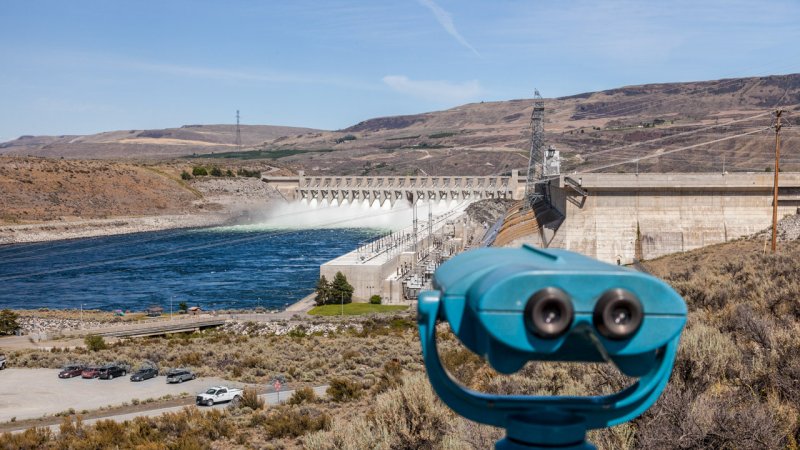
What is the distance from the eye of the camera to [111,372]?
23.4 metres

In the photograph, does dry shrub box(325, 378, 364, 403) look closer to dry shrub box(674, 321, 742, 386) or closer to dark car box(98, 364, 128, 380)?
dry shrub box(674, 321, 742, 386)

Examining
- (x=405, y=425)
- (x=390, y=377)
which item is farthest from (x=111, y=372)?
(x=405, y=425)

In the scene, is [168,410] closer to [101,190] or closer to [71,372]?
[71,372]

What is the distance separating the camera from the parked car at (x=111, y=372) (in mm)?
23156

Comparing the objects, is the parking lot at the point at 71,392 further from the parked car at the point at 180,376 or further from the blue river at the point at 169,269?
the blue river at the point at 169,269

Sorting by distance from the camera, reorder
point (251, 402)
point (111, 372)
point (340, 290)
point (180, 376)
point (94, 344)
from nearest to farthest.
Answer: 1. point (251, 402)
2. point (180, 376)
3. point (111, 372)
4. point (94, 344)
5. point (340, 290)

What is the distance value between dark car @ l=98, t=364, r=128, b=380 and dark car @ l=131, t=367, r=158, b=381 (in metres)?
0.75

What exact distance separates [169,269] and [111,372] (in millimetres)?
44368

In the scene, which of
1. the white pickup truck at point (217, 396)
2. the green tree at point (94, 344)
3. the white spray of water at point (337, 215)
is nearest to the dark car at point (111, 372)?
the white pickup truck at point (217, 396)

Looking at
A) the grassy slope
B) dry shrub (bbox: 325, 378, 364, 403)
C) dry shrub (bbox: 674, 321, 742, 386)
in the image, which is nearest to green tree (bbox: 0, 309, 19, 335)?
the grassy slope

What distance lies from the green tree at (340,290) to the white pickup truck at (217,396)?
2621cm

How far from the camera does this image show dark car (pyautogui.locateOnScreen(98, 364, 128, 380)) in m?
23.2

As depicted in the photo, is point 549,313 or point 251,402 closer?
point 549,313

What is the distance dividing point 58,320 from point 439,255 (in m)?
27.1
